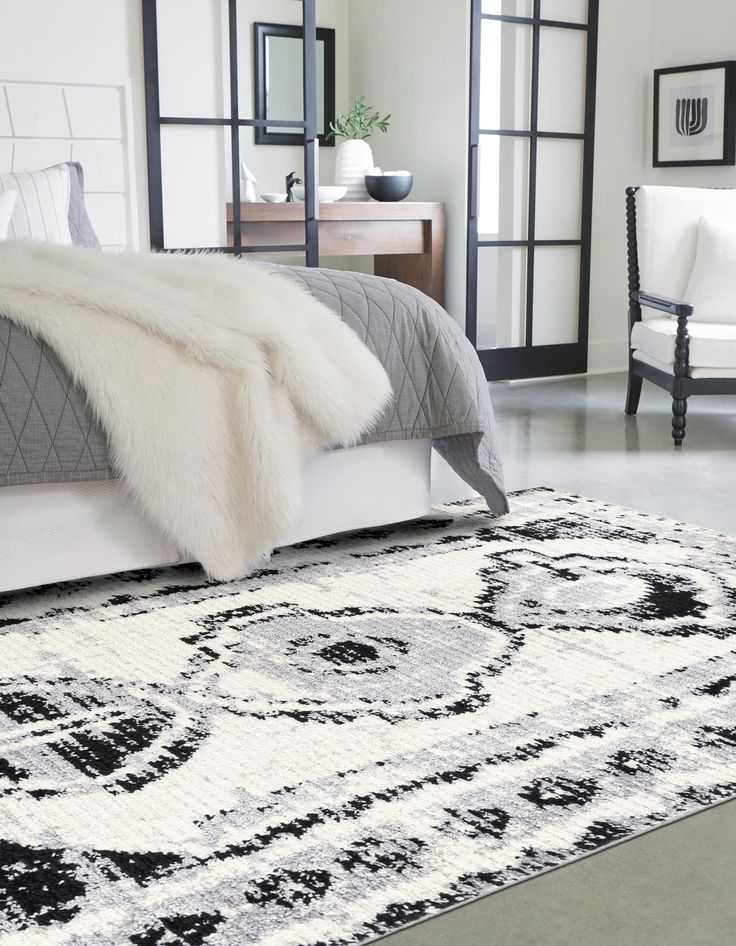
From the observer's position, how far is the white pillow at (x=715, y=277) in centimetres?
466

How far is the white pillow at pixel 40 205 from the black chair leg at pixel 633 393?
242cm

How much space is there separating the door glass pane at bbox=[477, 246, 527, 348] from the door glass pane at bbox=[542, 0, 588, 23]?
117cm

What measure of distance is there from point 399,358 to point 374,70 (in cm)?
425

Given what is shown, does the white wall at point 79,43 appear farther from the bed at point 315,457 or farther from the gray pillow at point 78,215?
the bed at point 315,457

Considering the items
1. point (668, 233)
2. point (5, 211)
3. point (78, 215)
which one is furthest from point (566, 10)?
point (5, 211)

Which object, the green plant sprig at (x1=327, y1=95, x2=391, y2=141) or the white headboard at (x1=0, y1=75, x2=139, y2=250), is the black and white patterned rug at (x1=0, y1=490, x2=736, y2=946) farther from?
the green plant sprig at (x1=327, y1=95, x2=391, y2=141)

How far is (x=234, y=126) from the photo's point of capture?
5.18 metres

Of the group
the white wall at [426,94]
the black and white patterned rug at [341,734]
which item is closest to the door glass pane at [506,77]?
the white wall at [426,94]

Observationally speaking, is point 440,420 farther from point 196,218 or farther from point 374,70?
point 374,70

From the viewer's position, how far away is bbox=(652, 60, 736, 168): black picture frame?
575cm

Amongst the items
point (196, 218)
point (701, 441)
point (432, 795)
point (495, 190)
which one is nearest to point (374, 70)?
point (495, 190)

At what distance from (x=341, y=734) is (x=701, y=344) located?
2920mm

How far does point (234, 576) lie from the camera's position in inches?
102

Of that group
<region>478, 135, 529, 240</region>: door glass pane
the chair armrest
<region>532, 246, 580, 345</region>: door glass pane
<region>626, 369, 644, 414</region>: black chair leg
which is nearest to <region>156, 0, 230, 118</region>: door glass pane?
<region>478, 135, 529, 240</region>: door glass pane
